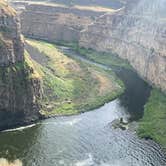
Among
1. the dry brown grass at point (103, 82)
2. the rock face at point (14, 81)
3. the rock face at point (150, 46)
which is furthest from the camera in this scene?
the rock face at point (150, 46)

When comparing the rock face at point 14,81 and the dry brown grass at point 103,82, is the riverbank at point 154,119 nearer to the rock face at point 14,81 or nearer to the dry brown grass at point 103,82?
the dry brown grass at point 103,82

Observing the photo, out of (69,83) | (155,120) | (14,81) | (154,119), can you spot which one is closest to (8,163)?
(14,81)

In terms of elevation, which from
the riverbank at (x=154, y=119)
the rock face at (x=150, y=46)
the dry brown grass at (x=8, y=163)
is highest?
the rock face at (x=150, y=46)

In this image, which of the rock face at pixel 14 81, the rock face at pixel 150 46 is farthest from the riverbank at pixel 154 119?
the rock face at pixel 14 81

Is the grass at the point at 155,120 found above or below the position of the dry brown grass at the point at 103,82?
above

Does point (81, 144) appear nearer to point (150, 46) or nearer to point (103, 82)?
point (103, 82)

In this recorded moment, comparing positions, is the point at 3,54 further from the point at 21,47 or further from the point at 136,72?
the point at 136,72

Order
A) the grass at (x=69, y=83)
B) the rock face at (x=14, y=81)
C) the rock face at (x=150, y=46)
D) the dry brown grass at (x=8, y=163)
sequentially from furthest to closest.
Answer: the rock face at (x=150, y=46), the grass at (x=69, y=83), the rock face at (x=14, y=81), the dry brown grass at (x=8, y=163)

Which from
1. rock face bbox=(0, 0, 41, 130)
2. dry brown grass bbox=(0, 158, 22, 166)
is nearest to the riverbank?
rock face bbox=(0, 0, 41, 130)
